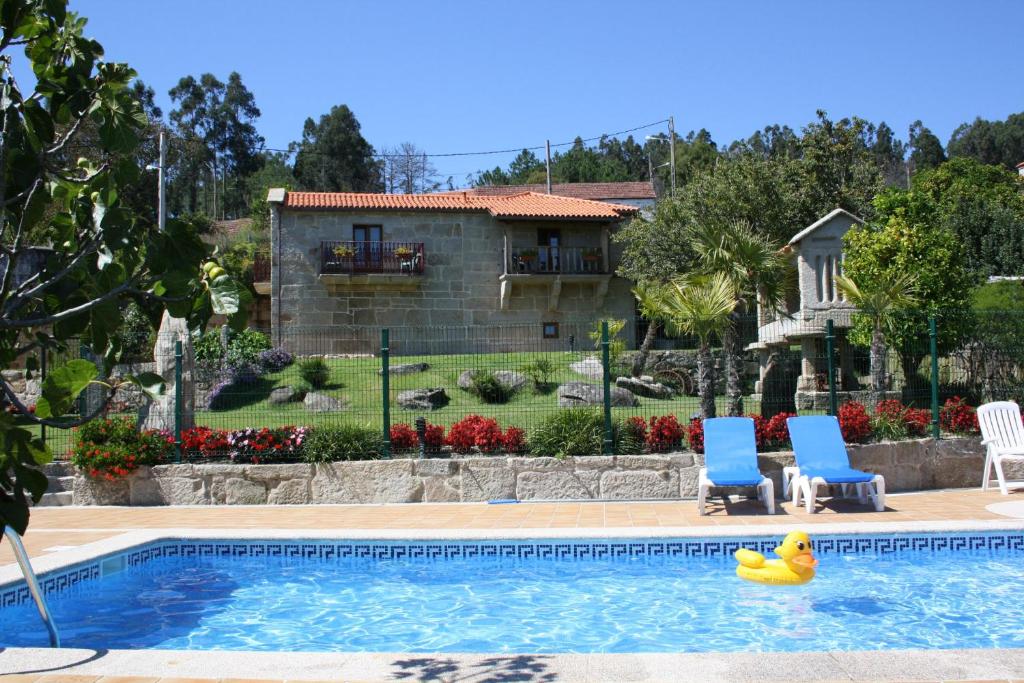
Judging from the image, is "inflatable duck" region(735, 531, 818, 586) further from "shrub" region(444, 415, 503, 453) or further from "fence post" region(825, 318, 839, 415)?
"shrub" region(444, 415, 503, 453)

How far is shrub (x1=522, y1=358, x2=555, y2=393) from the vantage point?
15633 mm

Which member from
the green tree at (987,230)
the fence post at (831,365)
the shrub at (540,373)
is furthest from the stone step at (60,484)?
the green tree at (987,230)

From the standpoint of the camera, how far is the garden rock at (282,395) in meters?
17.1

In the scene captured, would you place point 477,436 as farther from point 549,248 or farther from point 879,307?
point 549,248

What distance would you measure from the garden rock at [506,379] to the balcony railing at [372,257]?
1411 cm

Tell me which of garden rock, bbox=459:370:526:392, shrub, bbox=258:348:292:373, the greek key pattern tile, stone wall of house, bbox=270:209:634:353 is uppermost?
stone wall of house, bbox=270:209:634:353

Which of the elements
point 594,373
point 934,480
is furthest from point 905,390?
point 594,373

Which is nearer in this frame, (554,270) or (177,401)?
(177,401)

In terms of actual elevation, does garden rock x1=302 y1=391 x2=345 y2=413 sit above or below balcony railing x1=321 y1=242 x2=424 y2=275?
below

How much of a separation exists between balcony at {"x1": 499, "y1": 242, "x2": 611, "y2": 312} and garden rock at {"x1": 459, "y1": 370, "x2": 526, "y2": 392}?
14060 mm

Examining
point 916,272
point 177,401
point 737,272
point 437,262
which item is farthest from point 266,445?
point 437,262

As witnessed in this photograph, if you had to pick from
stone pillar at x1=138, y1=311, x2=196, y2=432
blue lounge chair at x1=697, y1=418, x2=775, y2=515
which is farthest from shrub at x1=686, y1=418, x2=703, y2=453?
stone pillar at x1=138, y1=311, x2=196, y2=432

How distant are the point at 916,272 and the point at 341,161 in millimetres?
45662

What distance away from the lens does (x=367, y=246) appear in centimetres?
3014
